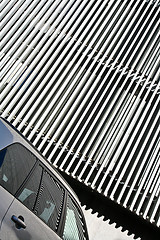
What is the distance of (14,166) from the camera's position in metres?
2.62

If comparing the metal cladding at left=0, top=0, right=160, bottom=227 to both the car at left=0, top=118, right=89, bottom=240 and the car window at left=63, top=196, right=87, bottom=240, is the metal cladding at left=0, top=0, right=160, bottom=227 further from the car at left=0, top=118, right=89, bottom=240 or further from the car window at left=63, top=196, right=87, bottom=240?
the car at left=0, top=118, right=89, bottom=240

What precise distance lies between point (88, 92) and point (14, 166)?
3108mm

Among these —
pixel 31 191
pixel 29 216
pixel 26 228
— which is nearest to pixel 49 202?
pixel 31 191

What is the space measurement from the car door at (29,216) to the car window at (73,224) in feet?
1.24

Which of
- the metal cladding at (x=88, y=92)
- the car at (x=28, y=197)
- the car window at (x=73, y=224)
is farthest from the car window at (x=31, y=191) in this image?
the metal cladding at (x=88, y=92)

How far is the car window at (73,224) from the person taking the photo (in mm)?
3384

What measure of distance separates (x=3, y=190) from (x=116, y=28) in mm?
4766

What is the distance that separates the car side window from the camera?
288 cm

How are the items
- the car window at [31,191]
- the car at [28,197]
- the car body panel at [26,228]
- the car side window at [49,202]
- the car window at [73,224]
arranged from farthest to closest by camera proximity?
the car window at [73,224] < the car side window at [49,202] < the car window at [31,191] < the car at [28,197] < the car body panel at [26,228]

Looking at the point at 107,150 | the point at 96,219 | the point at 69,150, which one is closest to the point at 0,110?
the point at 69,150

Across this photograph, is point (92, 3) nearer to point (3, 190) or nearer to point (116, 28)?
point (116, 28)

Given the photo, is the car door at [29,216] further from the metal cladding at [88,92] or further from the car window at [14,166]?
the metal cladding at [88,92]

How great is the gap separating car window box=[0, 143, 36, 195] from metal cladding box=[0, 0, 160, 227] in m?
2.08

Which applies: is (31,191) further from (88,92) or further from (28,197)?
(88,92)
